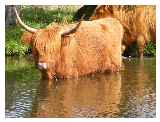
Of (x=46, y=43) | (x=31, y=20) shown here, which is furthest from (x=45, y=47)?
(x=31, y=20)

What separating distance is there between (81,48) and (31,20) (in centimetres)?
42

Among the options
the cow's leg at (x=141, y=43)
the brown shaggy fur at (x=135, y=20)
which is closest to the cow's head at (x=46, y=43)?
the brown shaggy fur at (x=135, y=20)

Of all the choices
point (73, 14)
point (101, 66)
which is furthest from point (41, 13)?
point (101, 66)

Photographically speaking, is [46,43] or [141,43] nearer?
[46,43]

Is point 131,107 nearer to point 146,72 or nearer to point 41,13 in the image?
point 146,72

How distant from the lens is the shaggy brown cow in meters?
5.57

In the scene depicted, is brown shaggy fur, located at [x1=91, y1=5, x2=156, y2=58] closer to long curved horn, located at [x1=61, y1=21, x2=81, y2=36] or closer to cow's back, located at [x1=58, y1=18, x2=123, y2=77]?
cow's back, located at [x1=58, y1=18, x2=123, y2=77]

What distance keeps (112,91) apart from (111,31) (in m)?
0.50

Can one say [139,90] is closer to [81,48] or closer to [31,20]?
[81,48]

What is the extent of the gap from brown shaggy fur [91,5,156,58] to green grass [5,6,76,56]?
0.23 meters

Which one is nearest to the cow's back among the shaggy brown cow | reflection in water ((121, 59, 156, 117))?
the shaggy brown cow

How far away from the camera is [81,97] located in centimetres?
555

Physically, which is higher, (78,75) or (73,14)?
(73,14)

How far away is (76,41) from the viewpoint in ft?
18.8
